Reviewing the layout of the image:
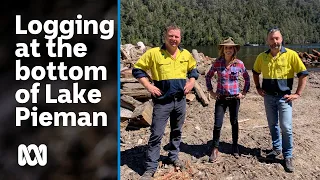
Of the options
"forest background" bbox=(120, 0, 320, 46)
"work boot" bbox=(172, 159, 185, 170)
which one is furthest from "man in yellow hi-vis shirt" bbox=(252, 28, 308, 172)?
"forest background" bbox=(120, 0, 320, 46)

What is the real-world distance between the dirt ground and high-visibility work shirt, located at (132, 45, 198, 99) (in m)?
1.11

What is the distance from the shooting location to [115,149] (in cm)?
113

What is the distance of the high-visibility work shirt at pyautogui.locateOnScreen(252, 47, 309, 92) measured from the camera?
13.7ft

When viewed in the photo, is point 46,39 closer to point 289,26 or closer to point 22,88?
point 22,88

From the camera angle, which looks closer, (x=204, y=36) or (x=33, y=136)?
(x=33, y=136)

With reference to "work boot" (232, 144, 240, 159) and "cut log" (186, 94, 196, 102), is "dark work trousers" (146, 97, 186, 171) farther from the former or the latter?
"cut log" (186, 94, 196, 102)

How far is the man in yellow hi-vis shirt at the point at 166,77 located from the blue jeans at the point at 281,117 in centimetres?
109

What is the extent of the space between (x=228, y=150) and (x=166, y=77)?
192cm

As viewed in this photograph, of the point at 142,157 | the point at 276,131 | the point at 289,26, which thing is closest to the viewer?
the point at 276,131

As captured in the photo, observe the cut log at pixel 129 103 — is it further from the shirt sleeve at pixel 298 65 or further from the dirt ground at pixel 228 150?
the shirt sleeve at pixel 298 65

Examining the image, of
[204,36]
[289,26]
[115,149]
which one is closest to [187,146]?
[115,149]

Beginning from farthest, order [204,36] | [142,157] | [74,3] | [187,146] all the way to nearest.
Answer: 1. [204,36]
2. [187,146]
3. [142,157]
4. [74,3]

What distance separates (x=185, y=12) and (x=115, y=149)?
141m

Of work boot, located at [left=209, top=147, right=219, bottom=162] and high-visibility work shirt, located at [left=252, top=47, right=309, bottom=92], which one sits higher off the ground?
high-visibility work shirt, located at [left=252, top=47, right=309, bottom=92]
